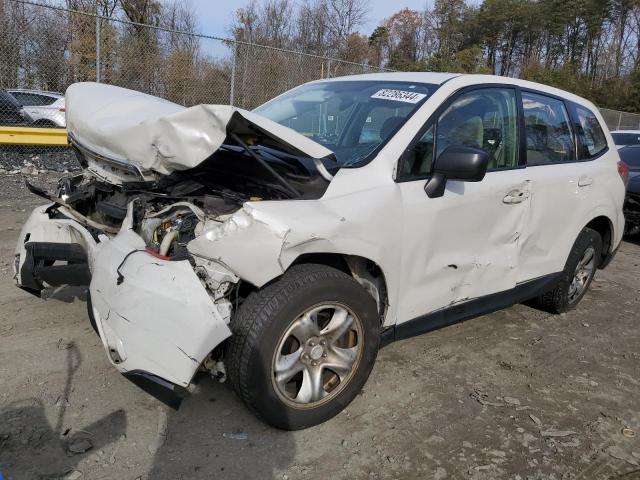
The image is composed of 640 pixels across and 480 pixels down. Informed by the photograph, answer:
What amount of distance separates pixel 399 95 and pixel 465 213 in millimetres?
838

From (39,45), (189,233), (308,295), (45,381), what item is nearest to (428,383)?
(308,295)

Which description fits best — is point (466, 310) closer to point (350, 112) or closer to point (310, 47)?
point (350, 112)

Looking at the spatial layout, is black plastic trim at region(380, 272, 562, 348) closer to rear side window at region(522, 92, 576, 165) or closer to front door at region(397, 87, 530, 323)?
front door at region(397, 87, 530, 323)

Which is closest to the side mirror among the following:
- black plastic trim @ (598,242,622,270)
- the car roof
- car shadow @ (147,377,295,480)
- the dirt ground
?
the dirt ground

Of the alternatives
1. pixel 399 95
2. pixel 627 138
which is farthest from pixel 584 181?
pixel 627 138

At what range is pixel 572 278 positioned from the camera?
448 centimetres

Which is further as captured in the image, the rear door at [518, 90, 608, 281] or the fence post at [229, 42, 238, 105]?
the fence post at [229, 42, 238, 105]

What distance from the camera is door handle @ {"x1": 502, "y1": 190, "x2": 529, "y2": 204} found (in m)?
3.43

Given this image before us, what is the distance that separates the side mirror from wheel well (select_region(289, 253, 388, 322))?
53cm

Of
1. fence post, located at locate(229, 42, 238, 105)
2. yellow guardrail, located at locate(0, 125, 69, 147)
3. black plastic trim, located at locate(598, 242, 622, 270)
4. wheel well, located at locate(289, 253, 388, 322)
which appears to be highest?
fence post, located at locate(229, 42, 238, 105)

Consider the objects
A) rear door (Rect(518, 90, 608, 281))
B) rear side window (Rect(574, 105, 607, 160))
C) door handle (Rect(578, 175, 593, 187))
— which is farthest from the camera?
rear side window (Rect(574, 105, 607, 160))

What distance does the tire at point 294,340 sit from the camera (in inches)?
95.7

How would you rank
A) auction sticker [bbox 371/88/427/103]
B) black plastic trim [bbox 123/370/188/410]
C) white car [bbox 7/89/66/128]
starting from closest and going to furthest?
1. black plastic trim [bbox 123/370/188/410]
2. auction sticker [bbox 371/88/427/103]
3. white car [bbox 7/89/66/128]

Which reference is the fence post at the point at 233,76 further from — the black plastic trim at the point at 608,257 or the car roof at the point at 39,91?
the black plastic trim at the point at 608,257
